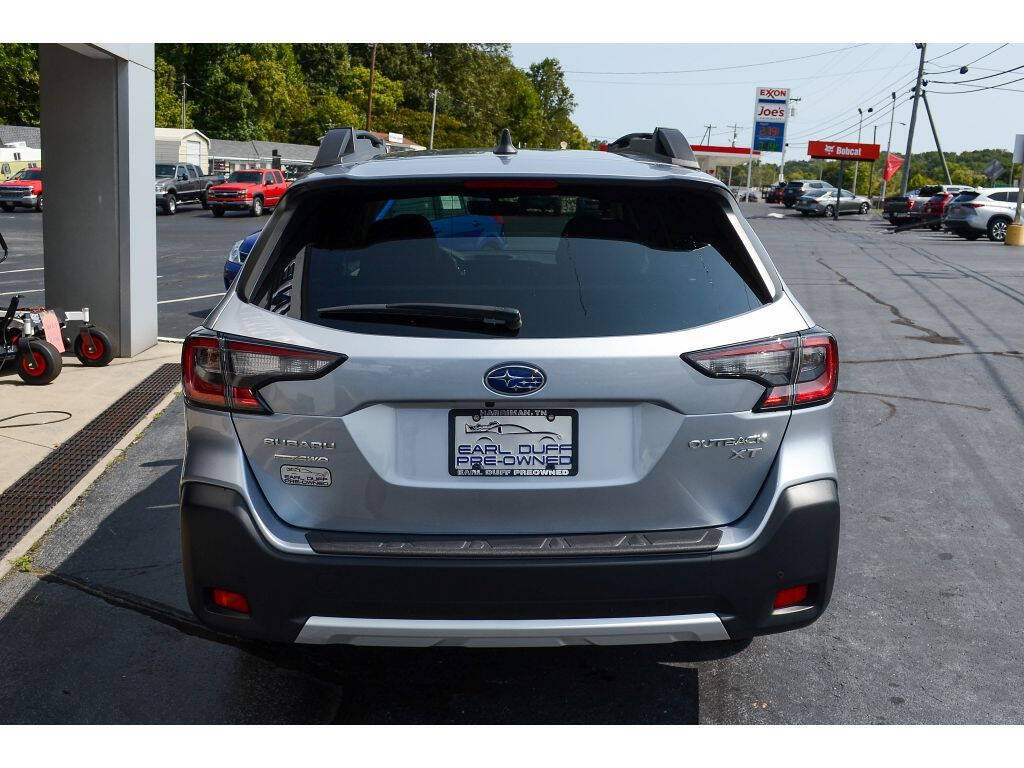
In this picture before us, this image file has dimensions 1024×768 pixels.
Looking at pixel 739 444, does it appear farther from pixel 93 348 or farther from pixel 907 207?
pixel 907 207

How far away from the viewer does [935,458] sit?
275 inches

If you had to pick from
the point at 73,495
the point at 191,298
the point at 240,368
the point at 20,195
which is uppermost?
the point at 240,368

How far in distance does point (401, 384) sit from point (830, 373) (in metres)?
1.25

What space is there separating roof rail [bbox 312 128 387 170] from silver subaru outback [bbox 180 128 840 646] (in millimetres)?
397

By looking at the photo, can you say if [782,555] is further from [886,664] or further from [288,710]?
[288,710]

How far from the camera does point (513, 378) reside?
9.28ft

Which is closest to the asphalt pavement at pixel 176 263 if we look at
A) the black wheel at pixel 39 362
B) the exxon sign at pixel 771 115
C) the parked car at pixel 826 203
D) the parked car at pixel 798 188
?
the black wheel at pixel 39 362

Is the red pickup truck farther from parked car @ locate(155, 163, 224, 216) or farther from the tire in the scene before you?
the tire

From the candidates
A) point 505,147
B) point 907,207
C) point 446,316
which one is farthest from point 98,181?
point 907,207

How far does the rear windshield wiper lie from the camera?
288 cm

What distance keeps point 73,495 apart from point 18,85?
8513 centimetres

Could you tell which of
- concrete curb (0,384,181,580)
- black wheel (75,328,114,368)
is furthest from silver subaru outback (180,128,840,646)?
black wheel (75,328,114,368)

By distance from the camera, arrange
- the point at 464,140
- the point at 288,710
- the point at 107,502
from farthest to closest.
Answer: the point at 464,140 < the point at 107,502 < the point at 288,710

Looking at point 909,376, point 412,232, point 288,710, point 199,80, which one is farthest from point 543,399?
point 199,80
